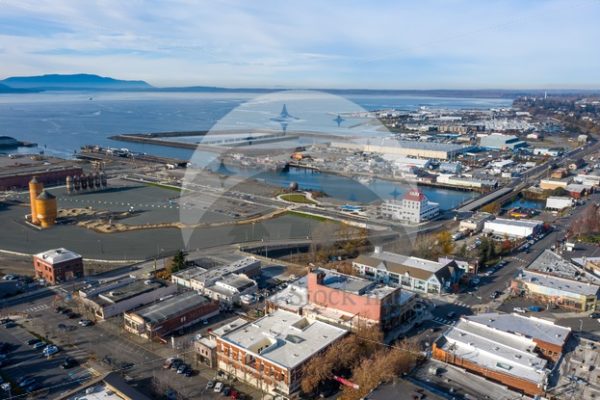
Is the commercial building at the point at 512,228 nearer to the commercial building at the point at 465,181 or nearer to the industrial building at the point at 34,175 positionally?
the commercial building at the point at 465,181

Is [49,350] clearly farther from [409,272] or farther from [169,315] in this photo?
[409,272]

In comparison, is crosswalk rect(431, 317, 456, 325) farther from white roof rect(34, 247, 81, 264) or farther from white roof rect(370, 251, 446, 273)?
white roof rect(34, 247, 81, 264)

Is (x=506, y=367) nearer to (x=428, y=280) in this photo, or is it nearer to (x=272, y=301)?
(x=428, y=280)

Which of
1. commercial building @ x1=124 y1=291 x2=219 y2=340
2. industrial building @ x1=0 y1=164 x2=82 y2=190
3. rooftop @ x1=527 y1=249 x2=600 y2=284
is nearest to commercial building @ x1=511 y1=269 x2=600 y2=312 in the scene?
rooftop @ x1=527 y1=249 x2=600 y2=284

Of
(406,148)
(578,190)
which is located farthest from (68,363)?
(406,148)

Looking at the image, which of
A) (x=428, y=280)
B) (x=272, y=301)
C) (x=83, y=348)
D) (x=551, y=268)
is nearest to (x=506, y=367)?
(x=428, y=280)
